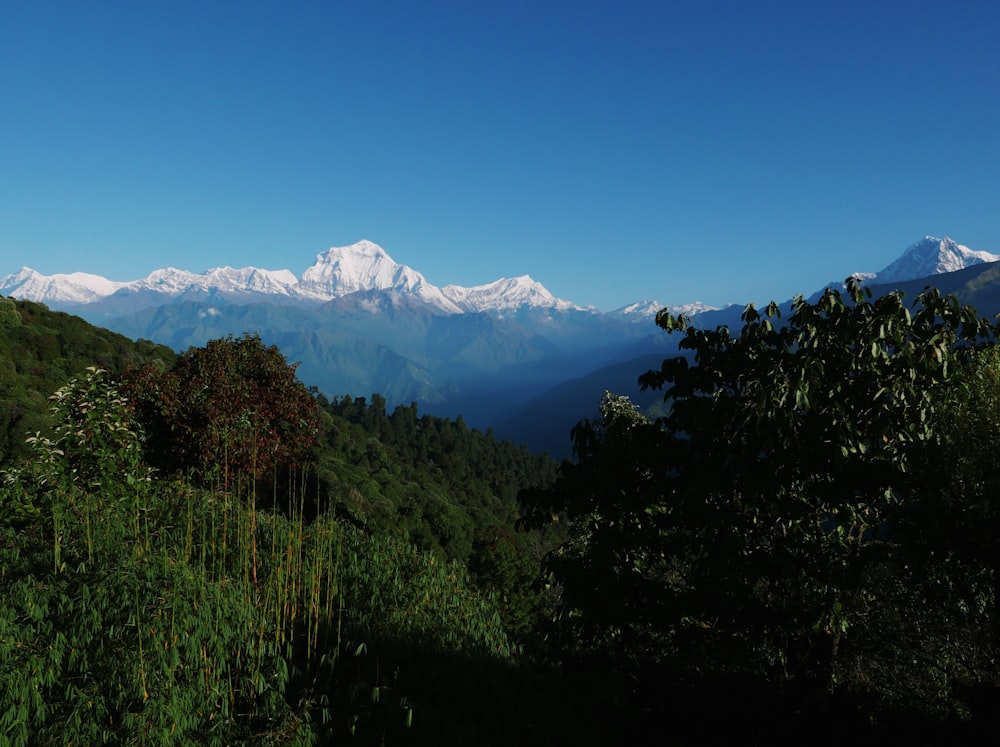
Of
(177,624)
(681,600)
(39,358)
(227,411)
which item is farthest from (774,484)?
(39,358)

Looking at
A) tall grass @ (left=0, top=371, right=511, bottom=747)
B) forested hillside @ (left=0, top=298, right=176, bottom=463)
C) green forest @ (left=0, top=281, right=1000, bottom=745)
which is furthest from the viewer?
forested hillside @ (left=0, top=298, right=176, bottom=463)

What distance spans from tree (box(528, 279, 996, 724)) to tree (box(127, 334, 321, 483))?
9.69 m

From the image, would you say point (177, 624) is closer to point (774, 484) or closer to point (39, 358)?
point (774, 484)

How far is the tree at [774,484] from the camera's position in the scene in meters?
5.77

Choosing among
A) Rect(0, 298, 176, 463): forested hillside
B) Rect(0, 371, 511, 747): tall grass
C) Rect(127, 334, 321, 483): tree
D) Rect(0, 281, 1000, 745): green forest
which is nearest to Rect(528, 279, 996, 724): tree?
Rect(0, 281, 1000, 745): green forest

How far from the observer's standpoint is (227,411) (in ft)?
48.1

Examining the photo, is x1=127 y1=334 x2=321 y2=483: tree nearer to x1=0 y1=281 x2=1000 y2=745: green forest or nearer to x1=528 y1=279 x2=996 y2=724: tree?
x1=0 y1=281 x2=1000 y2=745: green forest

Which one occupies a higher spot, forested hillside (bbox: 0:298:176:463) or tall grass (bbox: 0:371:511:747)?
forested hillside (bbox: 0:298:176:463)

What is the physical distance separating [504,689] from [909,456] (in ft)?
17.4

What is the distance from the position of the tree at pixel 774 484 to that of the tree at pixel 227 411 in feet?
31.8

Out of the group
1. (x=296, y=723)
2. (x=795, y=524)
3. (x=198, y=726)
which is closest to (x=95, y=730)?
(x=198, y=726)

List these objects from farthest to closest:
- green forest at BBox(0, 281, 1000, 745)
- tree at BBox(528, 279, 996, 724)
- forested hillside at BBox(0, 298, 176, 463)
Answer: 1. forested hillside at BBox(0, 298, 176, 463)
2. tree at BBox(528, 279, 996, 724)
3. green forest at BBox(0, 281, 1000, 745)

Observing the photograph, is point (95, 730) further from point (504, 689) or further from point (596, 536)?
point (596, 536)

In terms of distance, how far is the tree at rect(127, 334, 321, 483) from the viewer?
14.3 metres
